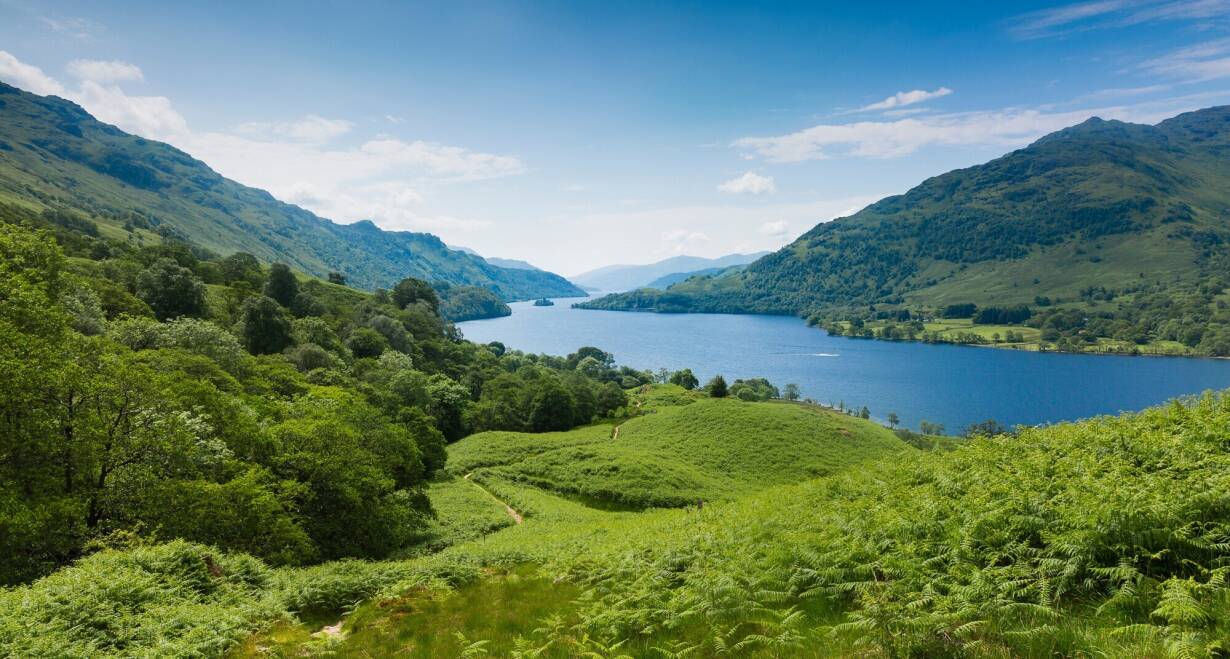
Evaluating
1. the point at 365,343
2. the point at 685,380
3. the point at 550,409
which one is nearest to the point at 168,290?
the point at 365,343

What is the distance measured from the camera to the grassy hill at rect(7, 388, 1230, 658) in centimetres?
783

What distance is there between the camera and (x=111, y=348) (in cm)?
2733

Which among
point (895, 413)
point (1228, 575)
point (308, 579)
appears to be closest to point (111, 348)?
point (308, 579)

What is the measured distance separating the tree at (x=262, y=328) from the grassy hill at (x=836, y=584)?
3086 inches

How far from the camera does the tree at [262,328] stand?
84.0 metres

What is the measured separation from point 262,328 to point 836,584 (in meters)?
95.6

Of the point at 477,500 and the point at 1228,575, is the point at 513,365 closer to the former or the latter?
the point at 477,500

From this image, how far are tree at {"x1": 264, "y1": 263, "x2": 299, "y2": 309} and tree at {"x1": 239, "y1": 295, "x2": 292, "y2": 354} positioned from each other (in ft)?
89.7

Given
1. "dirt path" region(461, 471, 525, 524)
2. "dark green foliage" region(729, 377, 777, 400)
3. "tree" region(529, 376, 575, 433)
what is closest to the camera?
"dirt path" region(461, 471, 525, 524)

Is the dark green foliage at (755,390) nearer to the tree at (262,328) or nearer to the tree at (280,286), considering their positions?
the tree at (262,328)

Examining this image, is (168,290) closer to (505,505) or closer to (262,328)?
(262,328)

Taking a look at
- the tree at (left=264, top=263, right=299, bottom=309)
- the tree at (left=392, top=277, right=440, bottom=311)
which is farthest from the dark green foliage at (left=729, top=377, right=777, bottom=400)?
the tree at (left=264, top=263, right=299, bottom=309)

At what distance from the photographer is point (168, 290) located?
81.5 m

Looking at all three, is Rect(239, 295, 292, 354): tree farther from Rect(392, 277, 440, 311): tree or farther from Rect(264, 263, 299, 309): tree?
Rect(392, 277, 440, 311): tree
